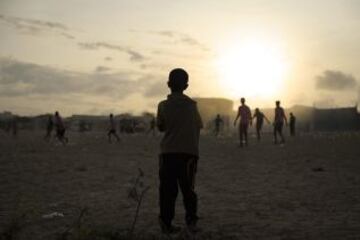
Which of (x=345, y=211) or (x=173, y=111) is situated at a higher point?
(x=173, y=111)

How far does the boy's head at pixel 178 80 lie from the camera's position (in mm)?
7316

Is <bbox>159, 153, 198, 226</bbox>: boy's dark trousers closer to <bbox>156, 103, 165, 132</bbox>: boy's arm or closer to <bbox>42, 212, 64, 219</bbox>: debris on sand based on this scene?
<bbox>156, 103, 165, 132</bbox>: boy's arm

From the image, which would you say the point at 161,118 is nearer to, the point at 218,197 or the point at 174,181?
the point at 174,181

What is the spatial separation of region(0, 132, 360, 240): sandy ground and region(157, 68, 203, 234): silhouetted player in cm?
36

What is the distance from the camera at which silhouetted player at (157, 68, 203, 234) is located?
280 inches

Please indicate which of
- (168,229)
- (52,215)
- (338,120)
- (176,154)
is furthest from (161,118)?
(338,120)

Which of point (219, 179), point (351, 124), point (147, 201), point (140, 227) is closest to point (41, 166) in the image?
point (219, 179)

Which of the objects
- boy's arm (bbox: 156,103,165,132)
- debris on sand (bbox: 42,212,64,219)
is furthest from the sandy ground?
boy's arm (bbox: 156,103,165,132)

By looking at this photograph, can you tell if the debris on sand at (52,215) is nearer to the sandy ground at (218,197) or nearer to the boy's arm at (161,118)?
the sandy ground at (218,197)

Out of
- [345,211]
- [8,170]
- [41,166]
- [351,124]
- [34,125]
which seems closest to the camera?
[345,211]

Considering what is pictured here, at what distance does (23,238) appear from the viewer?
7184mm

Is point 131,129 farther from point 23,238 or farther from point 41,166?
point 23,238

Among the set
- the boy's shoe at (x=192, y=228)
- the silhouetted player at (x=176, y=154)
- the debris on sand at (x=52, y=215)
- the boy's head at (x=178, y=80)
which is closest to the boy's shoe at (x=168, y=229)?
the silhouetted player at (x=176, y=154)

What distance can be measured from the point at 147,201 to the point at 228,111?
108 meters
